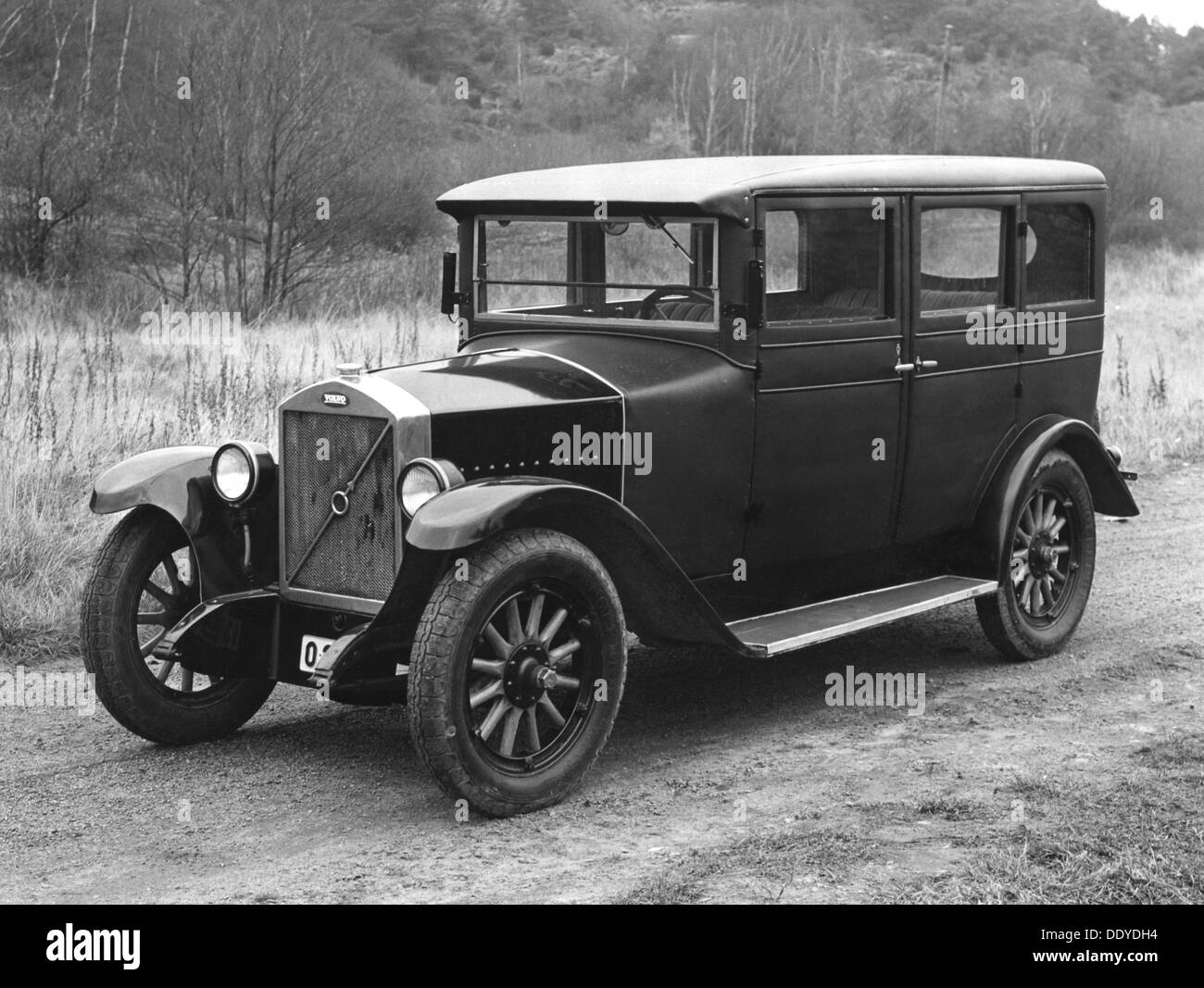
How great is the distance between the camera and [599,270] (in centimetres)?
585

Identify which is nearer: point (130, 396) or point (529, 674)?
point (529, 674)

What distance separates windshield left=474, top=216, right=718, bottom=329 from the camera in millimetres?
5449

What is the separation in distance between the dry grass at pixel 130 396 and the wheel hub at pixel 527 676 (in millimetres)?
2702

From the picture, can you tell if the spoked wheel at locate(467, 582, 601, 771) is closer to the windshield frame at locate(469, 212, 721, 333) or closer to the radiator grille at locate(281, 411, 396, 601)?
the radiator grille at locate(281, 411, 396, 601)

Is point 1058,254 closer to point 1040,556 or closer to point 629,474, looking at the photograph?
point 1040,556

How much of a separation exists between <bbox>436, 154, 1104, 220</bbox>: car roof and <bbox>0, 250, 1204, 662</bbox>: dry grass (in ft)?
8.76

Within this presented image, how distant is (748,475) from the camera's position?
17.6ft

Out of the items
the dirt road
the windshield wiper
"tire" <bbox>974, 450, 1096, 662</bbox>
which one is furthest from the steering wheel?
"tire" <bbox>974, 450, 1096, 662</bbox>

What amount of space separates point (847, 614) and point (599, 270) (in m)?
1.60

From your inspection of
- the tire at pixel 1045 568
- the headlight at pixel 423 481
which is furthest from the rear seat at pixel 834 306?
the headlight at pixel 423 481

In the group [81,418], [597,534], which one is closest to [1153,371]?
[81,418]

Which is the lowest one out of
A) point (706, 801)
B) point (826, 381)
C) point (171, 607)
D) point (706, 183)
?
point (706, 801)

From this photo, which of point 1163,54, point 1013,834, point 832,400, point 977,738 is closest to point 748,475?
point 832,400

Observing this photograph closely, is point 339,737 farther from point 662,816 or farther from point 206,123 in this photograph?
point 206,123
